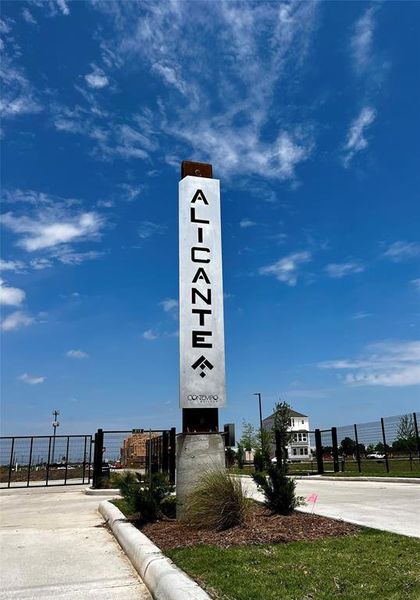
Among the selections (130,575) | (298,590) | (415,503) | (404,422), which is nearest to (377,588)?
A: (298,590)

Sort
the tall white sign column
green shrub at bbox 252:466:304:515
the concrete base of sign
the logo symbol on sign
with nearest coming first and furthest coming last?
green shrub at bbox 252:466:304:515
the concrete base of sign
the tall white sign column
the logo symbol on sign

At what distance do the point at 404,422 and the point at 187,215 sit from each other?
50.8 feet

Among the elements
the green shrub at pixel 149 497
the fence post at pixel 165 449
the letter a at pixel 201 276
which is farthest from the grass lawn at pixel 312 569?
the fence post at pixel 165 449

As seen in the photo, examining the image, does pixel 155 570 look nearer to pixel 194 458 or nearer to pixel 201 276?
pixel 194 458

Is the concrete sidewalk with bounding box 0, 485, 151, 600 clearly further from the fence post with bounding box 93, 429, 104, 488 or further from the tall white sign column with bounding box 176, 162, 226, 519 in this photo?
the fence post with bounding box 93, 429, 104, 488

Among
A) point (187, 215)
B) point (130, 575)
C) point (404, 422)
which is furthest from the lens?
point (404, 422)

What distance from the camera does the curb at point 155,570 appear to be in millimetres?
4200

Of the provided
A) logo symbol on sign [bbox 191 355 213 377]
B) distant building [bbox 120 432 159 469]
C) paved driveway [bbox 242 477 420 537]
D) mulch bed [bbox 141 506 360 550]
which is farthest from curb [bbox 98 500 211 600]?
distant building [bbox 120 432 159 469]

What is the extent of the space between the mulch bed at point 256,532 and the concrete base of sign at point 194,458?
2.44ft

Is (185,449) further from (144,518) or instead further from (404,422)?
(404,422)

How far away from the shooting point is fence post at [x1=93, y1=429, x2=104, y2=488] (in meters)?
17.7

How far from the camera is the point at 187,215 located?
398 inches

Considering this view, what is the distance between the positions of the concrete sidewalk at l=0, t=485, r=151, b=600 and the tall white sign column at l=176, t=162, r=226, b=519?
180 centimetres

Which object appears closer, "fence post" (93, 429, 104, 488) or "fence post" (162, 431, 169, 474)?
"fence post" (93, 429, 104, 488)
